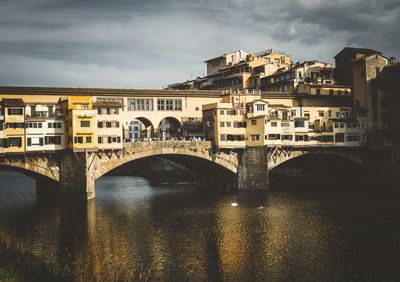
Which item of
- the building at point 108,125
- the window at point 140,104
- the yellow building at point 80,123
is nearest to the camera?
the yellow building at point 80,123

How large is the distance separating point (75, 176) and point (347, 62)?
64480mm

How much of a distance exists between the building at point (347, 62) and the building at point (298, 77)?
1.98 m

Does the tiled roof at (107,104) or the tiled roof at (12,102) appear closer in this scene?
the tiled roof at (12,102)

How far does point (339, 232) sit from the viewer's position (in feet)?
158

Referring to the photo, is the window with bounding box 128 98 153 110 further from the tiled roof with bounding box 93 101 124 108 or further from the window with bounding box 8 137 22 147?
the window with bounding box 8 137 22 147

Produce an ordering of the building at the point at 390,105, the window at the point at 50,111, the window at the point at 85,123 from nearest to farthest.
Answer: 1. the window at the point at 85,123
2. the window at the point at 50,111
3. the building at the point at 390,105

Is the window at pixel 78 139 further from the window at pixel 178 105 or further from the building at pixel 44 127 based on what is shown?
the window at pixel 178 105

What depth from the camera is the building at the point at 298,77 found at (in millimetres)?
99812

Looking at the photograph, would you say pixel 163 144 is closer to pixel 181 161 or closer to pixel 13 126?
pixel 181 161

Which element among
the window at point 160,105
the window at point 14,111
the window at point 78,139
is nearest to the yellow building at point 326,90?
the window at point 160,105

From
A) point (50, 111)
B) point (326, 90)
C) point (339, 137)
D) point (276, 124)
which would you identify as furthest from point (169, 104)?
point (326, 90)

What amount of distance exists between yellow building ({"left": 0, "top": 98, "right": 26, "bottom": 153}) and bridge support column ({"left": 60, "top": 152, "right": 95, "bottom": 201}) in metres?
6.71

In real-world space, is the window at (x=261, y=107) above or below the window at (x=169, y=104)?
below

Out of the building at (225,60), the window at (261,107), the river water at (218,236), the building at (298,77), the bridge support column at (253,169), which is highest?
the building at (225,60)
